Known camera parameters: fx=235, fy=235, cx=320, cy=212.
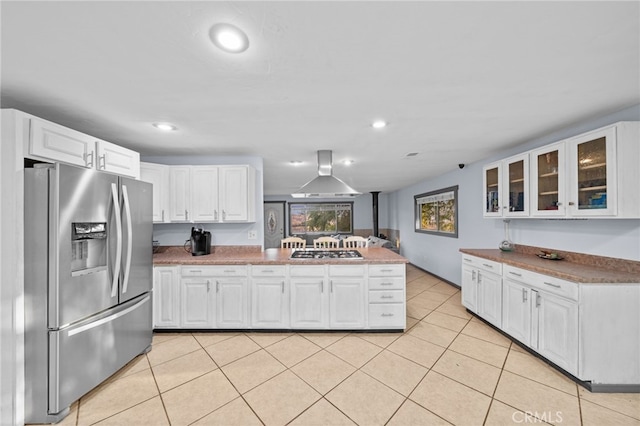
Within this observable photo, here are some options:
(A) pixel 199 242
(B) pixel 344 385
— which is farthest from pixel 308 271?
(A) pixel 199 242

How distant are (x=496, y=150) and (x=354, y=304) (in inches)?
109

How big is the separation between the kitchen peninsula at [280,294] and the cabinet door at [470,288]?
1.06 m

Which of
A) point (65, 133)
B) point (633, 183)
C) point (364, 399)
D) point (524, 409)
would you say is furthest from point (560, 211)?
point (65, 133)

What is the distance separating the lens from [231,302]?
8.91 feet

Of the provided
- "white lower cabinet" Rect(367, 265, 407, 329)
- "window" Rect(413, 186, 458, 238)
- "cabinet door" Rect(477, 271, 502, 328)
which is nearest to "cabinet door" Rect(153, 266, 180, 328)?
"white lower cabinet" Rect(367, 265, 407, 329)

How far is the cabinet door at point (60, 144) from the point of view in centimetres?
160

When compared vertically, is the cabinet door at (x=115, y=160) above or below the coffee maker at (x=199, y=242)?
above

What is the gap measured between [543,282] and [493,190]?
55.2 inches

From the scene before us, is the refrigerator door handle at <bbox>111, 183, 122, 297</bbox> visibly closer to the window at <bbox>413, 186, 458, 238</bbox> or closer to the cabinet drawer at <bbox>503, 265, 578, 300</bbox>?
the cabinet drawer at <bbox>503, 265, 578, 300</bbox>

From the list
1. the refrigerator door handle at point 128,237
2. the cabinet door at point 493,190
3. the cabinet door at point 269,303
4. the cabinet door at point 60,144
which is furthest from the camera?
the cabinet door at point 493,190

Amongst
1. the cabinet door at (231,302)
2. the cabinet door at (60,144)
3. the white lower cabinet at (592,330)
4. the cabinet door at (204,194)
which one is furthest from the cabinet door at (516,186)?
the cabinet door at (60,144)

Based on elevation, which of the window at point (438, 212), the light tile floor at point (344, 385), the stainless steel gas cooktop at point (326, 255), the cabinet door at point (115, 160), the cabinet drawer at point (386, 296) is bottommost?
the light tile floor at point (344, 385)

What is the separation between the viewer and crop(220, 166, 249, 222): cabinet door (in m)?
3.05

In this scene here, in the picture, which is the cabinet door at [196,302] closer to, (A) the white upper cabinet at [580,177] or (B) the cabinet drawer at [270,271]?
(B) the cabinet drawer at [270,271]
